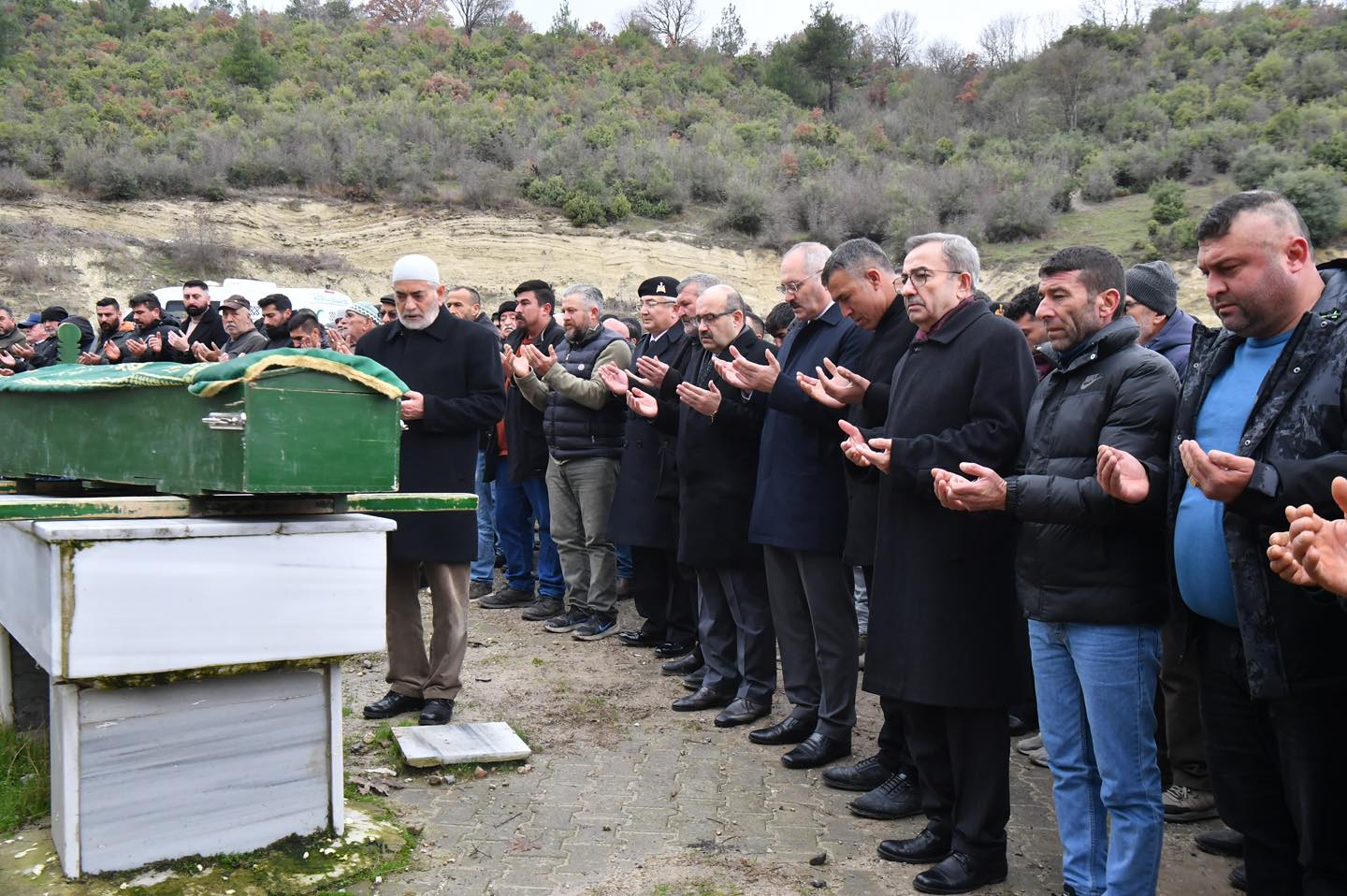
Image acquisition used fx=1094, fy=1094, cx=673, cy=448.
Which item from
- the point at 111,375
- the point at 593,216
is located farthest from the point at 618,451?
the point at 593,216

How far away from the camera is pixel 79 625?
11.2ft

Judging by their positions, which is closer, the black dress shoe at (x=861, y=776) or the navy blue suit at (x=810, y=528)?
the black dress shoe at (x=861, y=776)

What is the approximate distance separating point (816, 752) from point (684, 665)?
181 centimetres

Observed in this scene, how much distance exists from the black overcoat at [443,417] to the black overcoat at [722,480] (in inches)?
42.9

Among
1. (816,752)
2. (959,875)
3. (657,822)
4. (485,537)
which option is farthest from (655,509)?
(959,875)

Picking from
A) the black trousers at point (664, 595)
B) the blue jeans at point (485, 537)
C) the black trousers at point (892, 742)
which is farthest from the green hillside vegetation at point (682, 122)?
the black trousers at point (892, 742)

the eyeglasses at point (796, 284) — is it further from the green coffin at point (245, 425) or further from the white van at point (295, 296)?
the white van at point (295, 296)

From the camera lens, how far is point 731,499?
5.85 meters

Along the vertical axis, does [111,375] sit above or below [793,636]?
above

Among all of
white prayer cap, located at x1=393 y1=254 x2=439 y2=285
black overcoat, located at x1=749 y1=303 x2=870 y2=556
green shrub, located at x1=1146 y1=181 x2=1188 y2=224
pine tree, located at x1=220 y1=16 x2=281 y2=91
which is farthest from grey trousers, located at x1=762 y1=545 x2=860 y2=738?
pine tree, located at x1=220 y1=16 x2=281 y2=91

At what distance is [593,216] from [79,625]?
24691 millimetres

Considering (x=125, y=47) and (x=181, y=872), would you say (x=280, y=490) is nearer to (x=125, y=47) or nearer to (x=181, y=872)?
(x=181, y=872)

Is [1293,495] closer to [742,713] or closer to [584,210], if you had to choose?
[742,713]

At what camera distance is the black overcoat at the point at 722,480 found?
5832 mm
